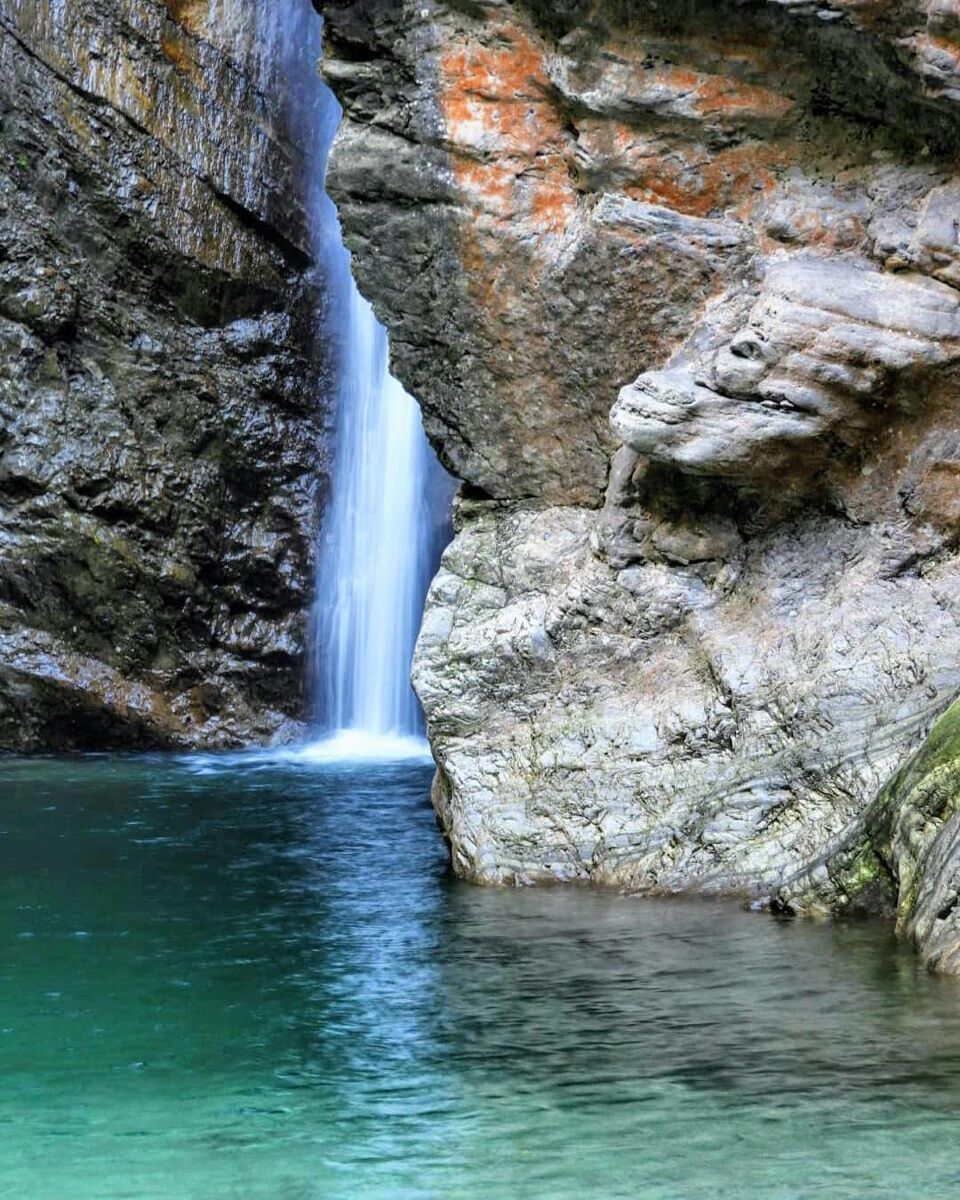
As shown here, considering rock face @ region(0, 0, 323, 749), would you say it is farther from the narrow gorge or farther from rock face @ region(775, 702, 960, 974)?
rock face @ region(775, 702, 960, 974)

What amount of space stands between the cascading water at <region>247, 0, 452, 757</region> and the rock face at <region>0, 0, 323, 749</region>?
15.6 inches

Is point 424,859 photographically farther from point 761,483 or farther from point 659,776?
point 761,483

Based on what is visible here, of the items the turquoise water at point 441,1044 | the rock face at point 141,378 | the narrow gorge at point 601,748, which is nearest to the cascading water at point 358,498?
the rock face at point 141,378

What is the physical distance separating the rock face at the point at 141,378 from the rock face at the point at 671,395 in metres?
5.98

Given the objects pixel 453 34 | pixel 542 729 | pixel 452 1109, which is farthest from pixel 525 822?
pixel 453 34

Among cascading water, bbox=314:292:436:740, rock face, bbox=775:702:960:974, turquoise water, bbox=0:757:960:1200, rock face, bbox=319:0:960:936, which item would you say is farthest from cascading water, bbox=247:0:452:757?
rock face, bbox=775:702:960:974

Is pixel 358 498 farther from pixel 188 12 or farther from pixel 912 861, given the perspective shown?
pixel 912 861

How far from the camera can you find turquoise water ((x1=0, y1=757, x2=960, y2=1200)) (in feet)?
13.1

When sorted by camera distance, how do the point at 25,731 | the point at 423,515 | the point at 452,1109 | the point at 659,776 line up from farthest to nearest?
1. the point at 423,515
2. the point at 25,731
3. the point at 659,776
4. the point at 452,1109

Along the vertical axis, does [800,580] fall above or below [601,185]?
below

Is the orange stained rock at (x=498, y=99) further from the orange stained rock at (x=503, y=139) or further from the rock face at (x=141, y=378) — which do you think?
the rock face at (x=141, y=378)

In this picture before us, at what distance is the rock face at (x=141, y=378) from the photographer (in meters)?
14.5

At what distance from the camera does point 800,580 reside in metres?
8.38

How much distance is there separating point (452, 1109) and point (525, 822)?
368 centimetres
